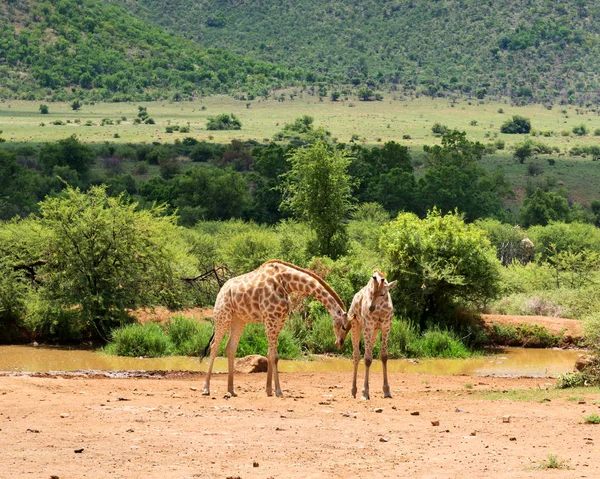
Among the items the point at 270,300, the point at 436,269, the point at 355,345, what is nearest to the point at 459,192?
the point at 436,269

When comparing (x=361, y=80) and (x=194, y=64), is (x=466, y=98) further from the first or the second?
(x=194, y=64)

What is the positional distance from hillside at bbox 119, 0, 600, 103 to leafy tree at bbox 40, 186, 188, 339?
11676 centimetres

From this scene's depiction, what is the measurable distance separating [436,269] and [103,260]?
825 cm

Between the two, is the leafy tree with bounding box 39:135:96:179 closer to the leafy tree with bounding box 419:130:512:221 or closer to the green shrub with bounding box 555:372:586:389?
the leafy tree with bounding box 419:130:512:221

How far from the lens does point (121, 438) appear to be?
12.7 metres

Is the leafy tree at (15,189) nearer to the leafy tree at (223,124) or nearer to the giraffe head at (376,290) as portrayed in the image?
the giraffe head at (376,290)

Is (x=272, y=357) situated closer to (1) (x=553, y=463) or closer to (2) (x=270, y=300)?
(2) (x=270, y=300)

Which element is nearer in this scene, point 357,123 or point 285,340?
point 285,340

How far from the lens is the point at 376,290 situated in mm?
16406

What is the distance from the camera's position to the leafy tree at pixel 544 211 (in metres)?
64.0

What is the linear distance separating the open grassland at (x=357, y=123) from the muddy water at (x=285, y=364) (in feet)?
183

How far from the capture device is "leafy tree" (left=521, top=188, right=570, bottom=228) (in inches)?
2520

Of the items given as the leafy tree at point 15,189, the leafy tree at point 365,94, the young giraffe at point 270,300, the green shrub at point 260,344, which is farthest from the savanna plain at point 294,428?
the leafy tree at point 365,94

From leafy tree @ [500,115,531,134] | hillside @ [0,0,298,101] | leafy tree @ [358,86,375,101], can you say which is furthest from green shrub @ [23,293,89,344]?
leafy tree @ [358,86,375,101]
